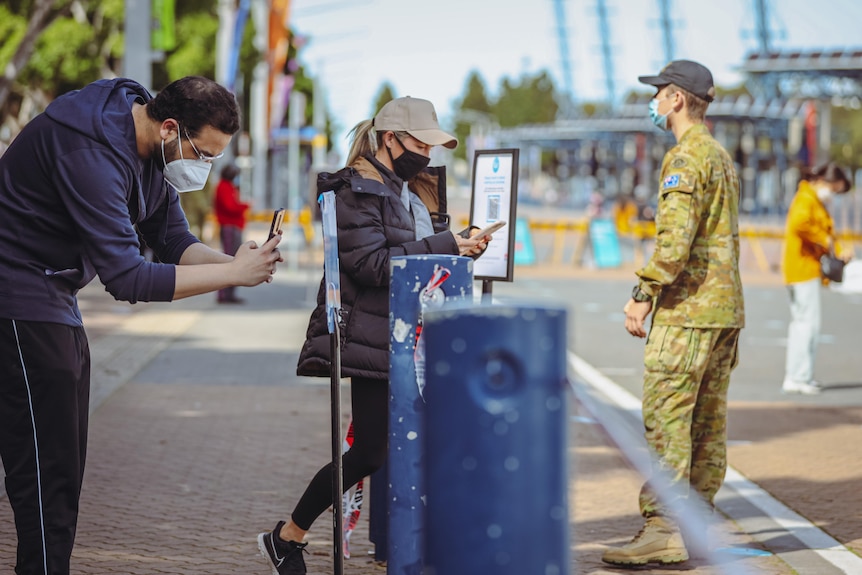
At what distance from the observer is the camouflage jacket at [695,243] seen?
543 centimetres

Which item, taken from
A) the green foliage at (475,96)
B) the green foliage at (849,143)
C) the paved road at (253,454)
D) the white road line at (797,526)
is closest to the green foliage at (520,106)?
the green foliage at (475,96)

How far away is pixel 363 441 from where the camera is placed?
4875 millimetres

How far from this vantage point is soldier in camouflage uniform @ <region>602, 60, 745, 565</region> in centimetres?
545

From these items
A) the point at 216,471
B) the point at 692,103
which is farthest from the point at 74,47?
the point at 692,103

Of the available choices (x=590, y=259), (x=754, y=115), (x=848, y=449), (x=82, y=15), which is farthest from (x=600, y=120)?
(x=848, y=449)

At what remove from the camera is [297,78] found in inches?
3767

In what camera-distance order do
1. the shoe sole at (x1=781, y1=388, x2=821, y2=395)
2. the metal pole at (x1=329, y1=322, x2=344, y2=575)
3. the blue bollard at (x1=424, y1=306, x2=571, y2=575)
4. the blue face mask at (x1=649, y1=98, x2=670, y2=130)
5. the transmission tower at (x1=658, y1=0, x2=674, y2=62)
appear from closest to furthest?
the blue bollard at (x1=424, y1=306, x2=571, y2=575) → the metal pole at (x1=329, y1=322, x2=344, y2=575) → the blue face mask at (x1=649, y1=98, x2=670, y2=130) → the shoe sole at (x1=781, y1=388, x2=821, y2=395) → the transmission tower at (x1=658, y1=0, x2=674, y2=62)

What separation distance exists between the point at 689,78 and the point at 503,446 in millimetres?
3169

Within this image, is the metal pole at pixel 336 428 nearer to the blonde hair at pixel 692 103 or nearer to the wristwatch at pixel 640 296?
the wristwatch at pixel 640 296

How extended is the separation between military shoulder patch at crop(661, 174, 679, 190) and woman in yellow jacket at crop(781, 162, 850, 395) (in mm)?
5908

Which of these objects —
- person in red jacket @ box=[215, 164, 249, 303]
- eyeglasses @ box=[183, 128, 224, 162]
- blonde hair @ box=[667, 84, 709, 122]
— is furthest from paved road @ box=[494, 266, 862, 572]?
person in red jacket @ box=[215, 164, 249, 303]

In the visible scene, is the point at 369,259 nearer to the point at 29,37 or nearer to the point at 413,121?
the point at 413,121

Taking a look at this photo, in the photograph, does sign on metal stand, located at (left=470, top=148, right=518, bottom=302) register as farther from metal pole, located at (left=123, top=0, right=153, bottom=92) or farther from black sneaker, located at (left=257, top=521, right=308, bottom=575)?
metal pole, located at (left=123, top=0, right=153, bottom=92)

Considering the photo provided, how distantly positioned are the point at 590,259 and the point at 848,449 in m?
23.4
